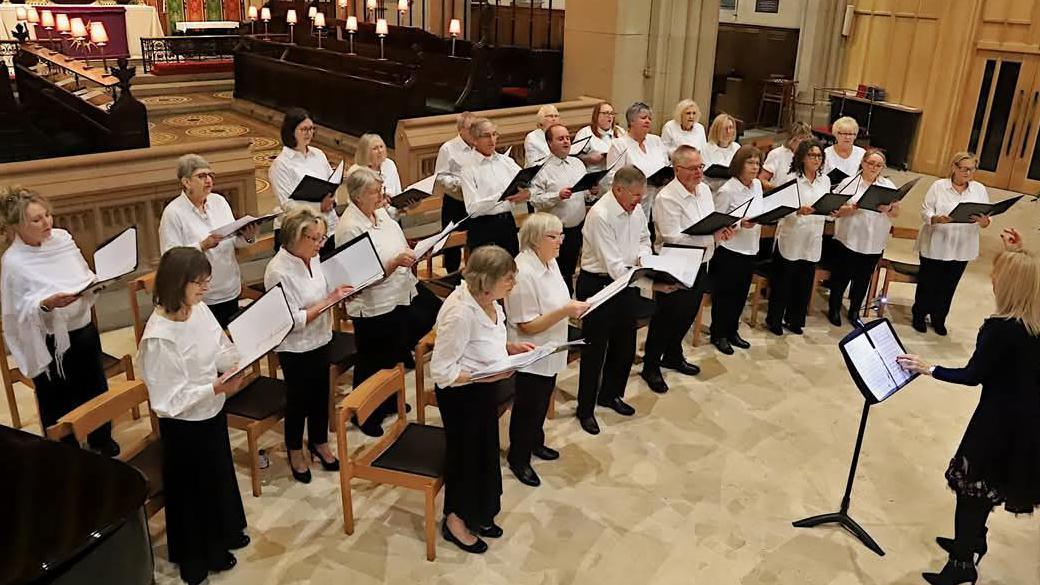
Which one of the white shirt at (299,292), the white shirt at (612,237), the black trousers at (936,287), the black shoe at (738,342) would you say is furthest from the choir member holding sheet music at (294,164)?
the black trousers at (936,287)

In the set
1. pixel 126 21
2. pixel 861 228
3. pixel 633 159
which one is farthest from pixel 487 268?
pixel 126 21

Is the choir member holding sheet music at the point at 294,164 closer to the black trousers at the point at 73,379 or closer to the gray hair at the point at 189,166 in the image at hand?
the gray hair at the point at 189,166

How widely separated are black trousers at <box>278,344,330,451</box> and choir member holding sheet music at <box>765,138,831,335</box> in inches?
132

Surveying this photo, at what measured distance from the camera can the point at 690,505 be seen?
3.91 metres

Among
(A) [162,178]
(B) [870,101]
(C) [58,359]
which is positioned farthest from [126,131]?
(B) [870,101]

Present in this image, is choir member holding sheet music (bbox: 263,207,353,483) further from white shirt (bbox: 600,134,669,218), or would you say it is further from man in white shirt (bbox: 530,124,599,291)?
white shirt (bbox: 600,134,669,218)

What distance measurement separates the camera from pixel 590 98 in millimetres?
8656

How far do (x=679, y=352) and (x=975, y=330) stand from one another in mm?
2532

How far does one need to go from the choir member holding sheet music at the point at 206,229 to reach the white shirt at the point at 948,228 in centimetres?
447

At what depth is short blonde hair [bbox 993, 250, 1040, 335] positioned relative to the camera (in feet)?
9.44

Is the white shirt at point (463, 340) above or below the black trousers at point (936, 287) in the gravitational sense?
above

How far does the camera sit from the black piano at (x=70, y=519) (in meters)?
2.40

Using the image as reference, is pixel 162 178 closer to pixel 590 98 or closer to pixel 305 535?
pixel 305 535

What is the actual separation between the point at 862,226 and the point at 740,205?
1.19 metres
